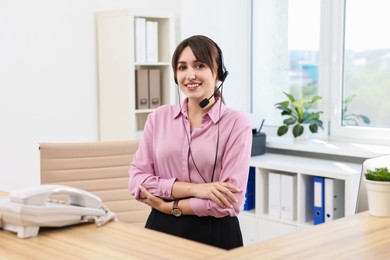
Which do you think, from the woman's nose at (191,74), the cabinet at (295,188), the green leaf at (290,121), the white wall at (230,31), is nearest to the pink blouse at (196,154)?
the woman's nose at (191,74)

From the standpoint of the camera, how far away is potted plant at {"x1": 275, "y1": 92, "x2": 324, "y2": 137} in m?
4.06

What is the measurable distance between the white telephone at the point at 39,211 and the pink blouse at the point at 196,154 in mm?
428

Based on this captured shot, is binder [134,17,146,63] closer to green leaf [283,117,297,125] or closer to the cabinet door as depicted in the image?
green leaf [283,117,297,125]

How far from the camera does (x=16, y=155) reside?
3.71 meters

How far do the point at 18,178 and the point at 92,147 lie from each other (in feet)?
3.69

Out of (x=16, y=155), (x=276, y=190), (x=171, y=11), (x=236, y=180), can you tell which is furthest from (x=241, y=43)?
(x=236, y=180)

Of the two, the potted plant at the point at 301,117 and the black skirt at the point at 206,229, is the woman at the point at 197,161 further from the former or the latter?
the potted plant at the point at 301,117

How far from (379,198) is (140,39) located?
2473mm

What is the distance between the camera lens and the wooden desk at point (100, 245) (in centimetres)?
159

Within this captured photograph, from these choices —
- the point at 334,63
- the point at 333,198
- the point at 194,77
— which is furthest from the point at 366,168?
the point at 334,63

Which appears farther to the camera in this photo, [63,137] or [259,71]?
[259,71]

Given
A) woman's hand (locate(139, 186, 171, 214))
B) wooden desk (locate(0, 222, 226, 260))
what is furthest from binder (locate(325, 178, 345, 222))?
wooden desk (locate(0, 222, 226, 260))

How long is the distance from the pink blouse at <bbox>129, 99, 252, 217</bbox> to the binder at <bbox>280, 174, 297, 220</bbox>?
1.56m

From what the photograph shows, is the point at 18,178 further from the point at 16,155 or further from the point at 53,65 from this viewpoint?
the point at 53,65
